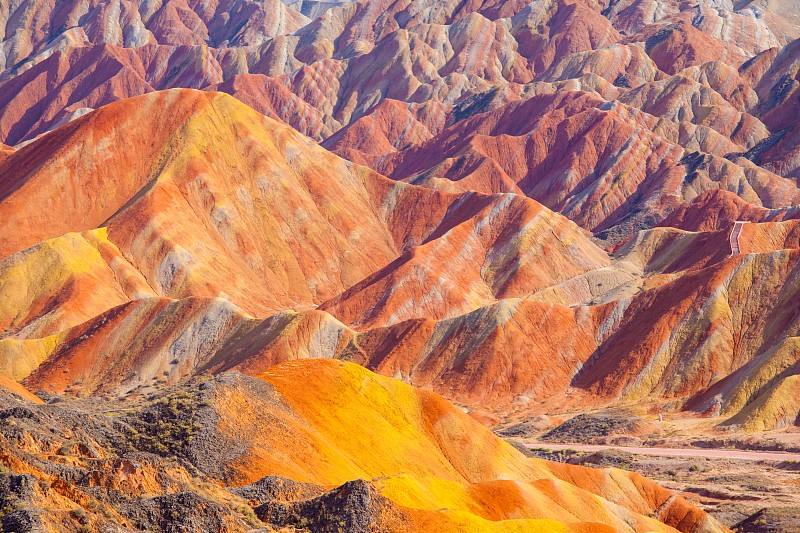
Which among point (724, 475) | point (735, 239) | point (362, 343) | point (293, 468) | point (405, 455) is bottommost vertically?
point (362, 343)

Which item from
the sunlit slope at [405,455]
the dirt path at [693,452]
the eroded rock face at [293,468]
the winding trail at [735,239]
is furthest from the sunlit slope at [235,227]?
the eroded rock face at [293,468]

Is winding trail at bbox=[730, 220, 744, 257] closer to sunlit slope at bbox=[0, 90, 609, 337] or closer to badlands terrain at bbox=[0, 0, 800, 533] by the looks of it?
badlands terrain at bbox=[0, 0, 800, 533]

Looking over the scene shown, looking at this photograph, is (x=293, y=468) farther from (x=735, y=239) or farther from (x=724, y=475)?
(x=735, y=239)

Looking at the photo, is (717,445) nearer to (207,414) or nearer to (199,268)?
(207,414)

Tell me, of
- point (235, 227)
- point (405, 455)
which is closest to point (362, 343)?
point (235, 227)

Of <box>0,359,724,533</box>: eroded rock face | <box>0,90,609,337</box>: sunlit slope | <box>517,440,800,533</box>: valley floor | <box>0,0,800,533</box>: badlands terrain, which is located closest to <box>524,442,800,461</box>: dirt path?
<box>517,440,800,533</box>: valley floor

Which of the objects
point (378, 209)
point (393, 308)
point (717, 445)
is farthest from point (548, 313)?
point (378, 209)

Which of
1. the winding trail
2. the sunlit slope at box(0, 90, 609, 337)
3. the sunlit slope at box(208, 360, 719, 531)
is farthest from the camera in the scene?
the sunlit slope at box(0, 90, 609, 337)

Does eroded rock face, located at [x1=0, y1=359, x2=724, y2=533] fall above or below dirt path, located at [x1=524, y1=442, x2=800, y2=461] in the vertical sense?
above

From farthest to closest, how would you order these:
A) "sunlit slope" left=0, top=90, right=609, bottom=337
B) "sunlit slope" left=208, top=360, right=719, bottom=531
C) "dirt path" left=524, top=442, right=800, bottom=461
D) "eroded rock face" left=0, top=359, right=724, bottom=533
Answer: "sunlit slope" left=0, top=90, right=609, bottom=337 < "dirt path" left=524, top=442, right=800, bottom=461 < "sunlit slope" left=208, top=360, right=719, bottom=531 < "eroded rock face" left=0, top=359, right=724, bottom=533
